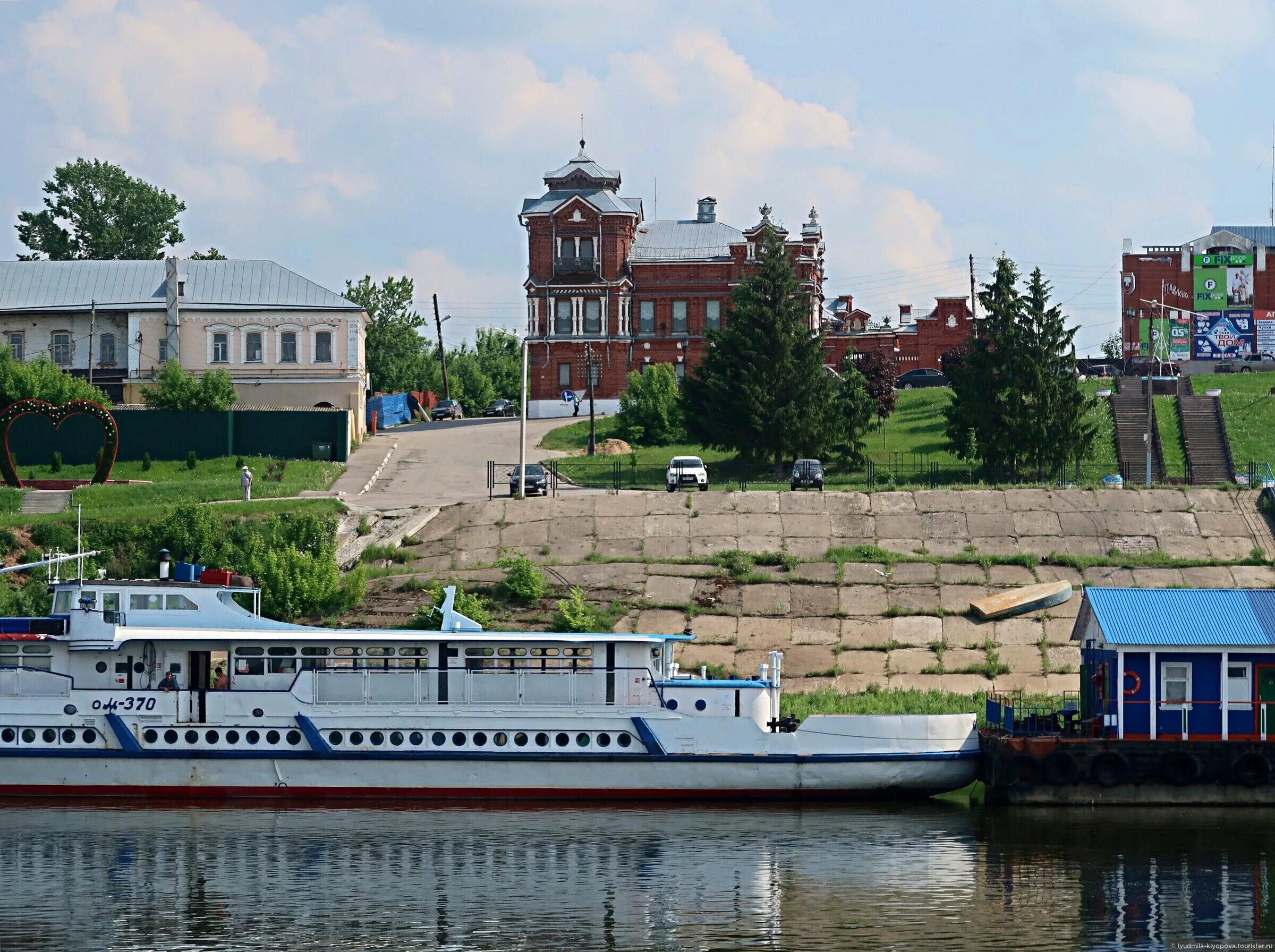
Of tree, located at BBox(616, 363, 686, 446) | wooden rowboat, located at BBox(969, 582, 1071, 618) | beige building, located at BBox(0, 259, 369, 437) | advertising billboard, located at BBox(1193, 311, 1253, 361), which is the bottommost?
wooden rowboat, located at BBox(969, 582, 1071, 618)

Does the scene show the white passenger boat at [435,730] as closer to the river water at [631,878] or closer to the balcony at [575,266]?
the river water at [631,878]

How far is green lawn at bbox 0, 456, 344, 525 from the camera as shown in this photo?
58.9 m

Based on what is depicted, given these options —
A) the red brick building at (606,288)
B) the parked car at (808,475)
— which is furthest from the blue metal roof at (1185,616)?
the red brick building at (606,288)

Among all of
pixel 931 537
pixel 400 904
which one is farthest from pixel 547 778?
pixel 931 537

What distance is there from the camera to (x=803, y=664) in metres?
47.2

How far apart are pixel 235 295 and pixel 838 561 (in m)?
44.6

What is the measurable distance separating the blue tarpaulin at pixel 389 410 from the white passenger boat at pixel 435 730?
55.2 metres

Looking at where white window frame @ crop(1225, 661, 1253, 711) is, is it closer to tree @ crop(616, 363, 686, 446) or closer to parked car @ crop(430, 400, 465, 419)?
tree @ crop(616, 363, 686, 446)

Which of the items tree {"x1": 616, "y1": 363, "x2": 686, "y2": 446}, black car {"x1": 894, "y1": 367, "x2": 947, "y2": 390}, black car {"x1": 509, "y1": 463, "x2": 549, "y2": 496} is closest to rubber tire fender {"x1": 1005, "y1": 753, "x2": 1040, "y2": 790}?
black car {"x1": 509, "y1": 463, "x2": 549, "y2": 496}

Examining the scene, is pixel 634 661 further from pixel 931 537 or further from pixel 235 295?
pixel 235 295

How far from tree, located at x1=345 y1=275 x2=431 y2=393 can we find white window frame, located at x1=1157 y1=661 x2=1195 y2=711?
88000 mm

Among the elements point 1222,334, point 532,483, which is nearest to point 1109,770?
point 532,483

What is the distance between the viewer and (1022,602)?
1940 inches

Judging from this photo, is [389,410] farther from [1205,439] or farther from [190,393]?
[1205,439]
